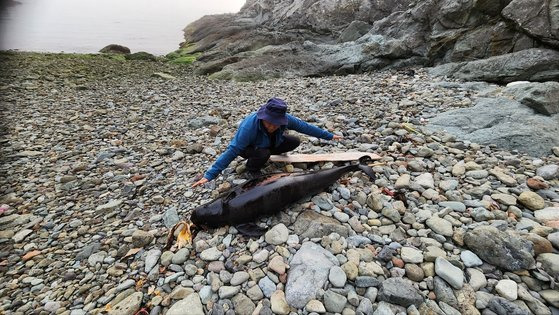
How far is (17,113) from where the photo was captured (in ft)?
37.2

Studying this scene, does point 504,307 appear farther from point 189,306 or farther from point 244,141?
point 244,141

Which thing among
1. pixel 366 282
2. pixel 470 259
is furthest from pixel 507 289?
pixel 366 282

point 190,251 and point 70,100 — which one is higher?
point 70,100

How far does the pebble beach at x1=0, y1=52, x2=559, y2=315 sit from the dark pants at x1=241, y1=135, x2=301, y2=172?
34cm

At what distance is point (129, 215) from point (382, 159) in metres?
4.74

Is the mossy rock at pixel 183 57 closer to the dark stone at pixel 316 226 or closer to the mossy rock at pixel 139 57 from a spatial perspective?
the mossy rock at pixel 139 57

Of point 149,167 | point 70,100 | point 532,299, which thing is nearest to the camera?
point 532,299

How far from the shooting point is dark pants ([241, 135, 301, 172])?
5.34 metres

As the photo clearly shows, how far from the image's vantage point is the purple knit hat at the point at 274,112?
456 centimetres

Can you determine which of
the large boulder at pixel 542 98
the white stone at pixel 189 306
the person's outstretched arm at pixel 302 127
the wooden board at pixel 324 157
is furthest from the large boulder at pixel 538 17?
the white stone at pixel 189 306

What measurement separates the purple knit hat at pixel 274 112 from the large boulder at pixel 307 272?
1878 mm

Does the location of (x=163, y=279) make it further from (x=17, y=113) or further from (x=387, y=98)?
(x=17, y=113)

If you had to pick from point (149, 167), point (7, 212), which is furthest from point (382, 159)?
point (7, 212)

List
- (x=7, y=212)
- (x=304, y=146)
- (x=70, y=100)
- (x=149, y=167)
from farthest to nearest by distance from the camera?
(x=70, y=100)
(x=149, y=167)
(x=304, y=146)
(x=7, y=212)
